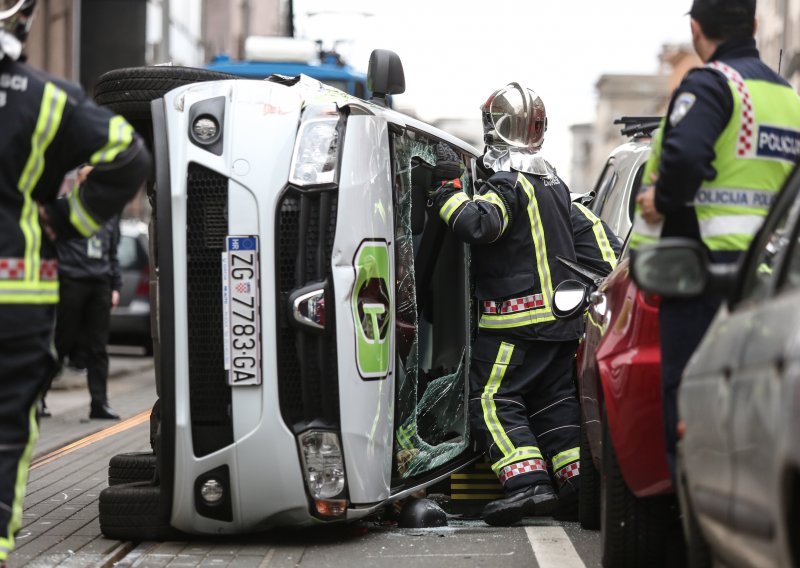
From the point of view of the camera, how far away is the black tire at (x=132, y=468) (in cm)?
657

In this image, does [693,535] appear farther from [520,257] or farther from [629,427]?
[520,257]

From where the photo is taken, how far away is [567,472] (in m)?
7.11

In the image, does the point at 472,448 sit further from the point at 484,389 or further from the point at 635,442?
the point at 635,442

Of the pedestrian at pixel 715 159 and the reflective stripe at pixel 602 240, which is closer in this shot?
the pedestrian at pixel 715 159

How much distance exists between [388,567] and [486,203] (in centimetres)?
192

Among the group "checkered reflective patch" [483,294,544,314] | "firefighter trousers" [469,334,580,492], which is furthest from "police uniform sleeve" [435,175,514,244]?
"firefighter trousers" [469,334,580,492]

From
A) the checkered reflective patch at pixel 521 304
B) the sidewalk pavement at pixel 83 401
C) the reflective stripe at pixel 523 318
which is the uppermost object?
the checkered reflective patch at pixel 521 304

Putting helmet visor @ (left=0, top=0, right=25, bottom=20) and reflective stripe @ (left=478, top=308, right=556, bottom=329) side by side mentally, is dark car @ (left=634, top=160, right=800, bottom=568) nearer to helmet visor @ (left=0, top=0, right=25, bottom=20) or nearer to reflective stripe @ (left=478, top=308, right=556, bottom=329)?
helmet visor @ (left=0, top=0, right=25, bottom=20)

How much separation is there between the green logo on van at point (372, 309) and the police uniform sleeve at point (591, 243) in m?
1.59

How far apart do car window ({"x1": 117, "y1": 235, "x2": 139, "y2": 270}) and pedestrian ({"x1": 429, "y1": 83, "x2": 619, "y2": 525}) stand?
1409cm

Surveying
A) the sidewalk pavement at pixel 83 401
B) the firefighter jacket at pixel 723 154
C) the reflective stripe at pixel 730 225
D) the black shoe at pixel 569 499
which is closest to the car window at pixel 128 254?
the sidewalk pavement at pixel 83 401

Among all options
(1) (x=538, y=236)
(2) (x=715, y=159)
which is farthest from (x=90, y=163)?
(1) (x=538, y=236)

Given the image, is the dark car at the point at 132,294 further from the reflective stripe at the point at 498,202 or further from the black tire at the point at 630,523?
the black tire at the point at 630,523

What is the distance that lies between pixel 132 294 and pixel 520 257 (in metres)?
14.3
